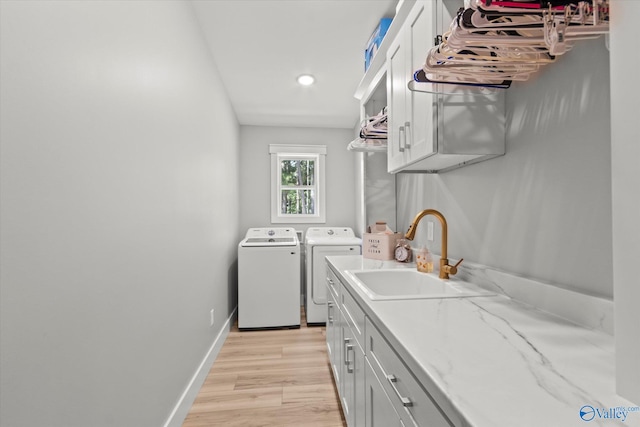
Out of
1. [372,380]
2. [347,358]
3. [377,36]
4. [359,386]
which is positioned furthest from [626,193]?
[377,36]

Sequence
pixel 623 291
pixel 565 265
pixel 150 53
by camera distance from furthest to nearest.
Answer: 1. pixel 150 53
2. pixel 565 265
3. pixel 623 291

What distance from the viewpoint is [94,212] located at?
3.21 feet

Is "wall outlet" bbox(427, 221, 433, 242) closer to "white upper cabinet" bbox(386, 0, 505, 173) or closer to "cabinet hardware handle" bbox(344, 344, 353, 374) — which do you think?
"white upper cabinet" bbox(386, 0, 505, 173)

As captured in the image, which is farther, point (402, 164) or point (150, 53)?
point (402, 164)

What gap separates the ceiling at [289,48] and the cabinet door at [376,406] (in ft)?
6.89

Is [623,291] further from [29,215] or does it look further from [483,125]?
[29,215]

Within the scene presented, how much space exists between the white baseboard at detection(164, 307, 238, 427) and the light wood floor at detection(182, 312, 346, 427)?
36mm

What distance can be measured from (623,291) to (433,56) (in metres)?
0.78

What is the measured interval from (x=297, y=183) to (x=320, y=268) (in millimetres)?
1440

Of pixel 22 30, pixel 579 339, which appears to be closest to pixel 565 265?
pixel 579 339

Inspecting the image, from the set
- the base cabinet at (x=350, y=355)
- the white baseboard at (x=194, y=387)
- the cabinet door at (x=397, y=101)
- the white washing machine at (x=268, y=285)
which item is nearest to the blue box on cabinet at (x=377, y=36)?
the cabinet door at (x=397, y=101)

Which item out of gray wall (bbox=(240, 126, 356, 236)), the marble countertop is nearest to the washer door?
gray wall (bbox=(240, 126, 356, 236))

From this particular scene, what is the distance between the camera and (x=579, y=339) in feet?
2.54

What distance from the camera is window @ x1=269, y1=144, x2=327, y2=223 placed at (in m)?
4.14
